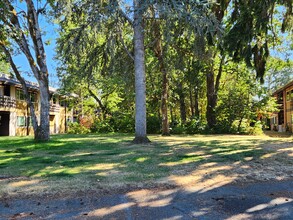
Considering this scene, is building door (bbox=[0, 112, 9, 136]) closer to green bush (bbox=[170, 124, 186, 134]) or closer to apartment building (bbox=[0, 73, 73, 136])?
apartment building (bbox=[0, 73, 73, 136])

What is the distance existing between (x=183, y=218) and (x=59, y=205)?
1.77 meters

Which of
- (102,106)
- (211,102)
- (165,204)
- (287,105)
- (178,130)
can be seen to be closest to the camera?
(165,204)

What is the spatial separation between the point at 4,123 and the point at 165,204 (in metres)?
25.8

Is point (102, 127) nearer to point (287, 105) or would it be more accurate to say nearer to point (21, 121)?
point (21, 121)

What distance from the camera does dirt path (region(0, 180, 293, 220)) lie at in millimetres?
3490

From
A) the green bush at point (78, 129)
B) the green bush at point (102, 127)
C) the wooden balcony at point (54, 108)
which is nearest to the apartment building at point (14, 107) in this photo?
the wooden balcony at point (54, 108)

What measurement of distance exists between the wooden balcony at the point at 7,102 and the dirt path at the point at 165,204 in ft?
75.5

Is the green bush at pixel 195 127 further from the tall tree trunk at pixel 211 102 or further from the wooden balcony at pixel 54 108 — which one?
the wooden balcony at pixel 54 108

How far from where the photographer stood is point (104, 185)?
485cm

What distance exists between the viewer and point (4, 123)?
25.8 metres

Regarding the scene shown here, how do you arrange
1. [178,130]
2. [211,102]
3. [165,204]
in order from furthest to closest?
1. [211,102]
2. [178,130]
3. [165,204]

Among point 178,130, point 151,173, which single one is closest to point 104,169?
point 151,173

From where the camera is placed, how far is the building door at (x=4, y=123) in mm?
25552

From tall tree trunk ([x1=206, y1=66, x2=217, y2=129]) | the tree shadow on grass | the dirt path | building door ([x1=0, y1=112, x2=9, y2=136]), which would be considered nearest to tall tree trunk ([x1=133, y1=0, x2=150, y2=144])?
the tree shadow on grass
